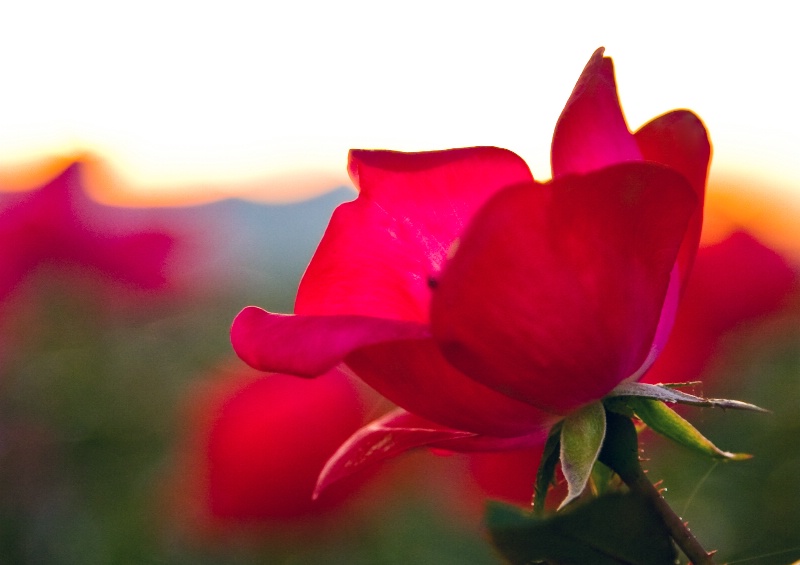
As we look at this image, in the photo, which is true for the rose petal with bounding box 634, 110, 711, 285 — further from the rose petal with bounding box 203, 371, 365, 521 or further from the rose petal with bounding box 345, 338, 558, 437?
the rose petal with bounding box 203, 371, 365, 521

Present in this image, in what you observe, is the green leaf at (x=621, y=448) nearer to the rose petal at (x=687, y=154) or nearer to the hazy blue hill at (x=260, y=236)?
the rose petal at (x=687, y=154)

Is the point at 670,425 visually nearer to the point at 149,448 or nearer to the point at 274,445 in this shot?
the point at 274,445

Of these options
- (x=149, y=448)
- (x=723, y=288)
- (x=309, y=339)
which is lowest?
(x=149, y=448)

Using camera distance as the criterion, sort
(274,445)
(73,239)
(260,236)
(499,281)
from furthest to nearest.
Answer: (260,236), (73,239), (274,445), (499,281)

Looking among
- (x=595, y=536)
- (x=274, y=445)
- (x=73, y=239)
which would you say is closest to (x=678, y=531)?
(x=595, y=536)

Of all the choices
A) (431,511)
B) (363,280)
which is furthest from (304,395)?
(363,280)

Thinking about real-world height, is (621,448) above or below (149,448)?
above

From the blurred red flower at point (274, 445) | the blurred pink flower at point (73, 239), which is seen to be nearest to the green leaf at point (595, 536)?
the blurred red flower at point (274, 445)
